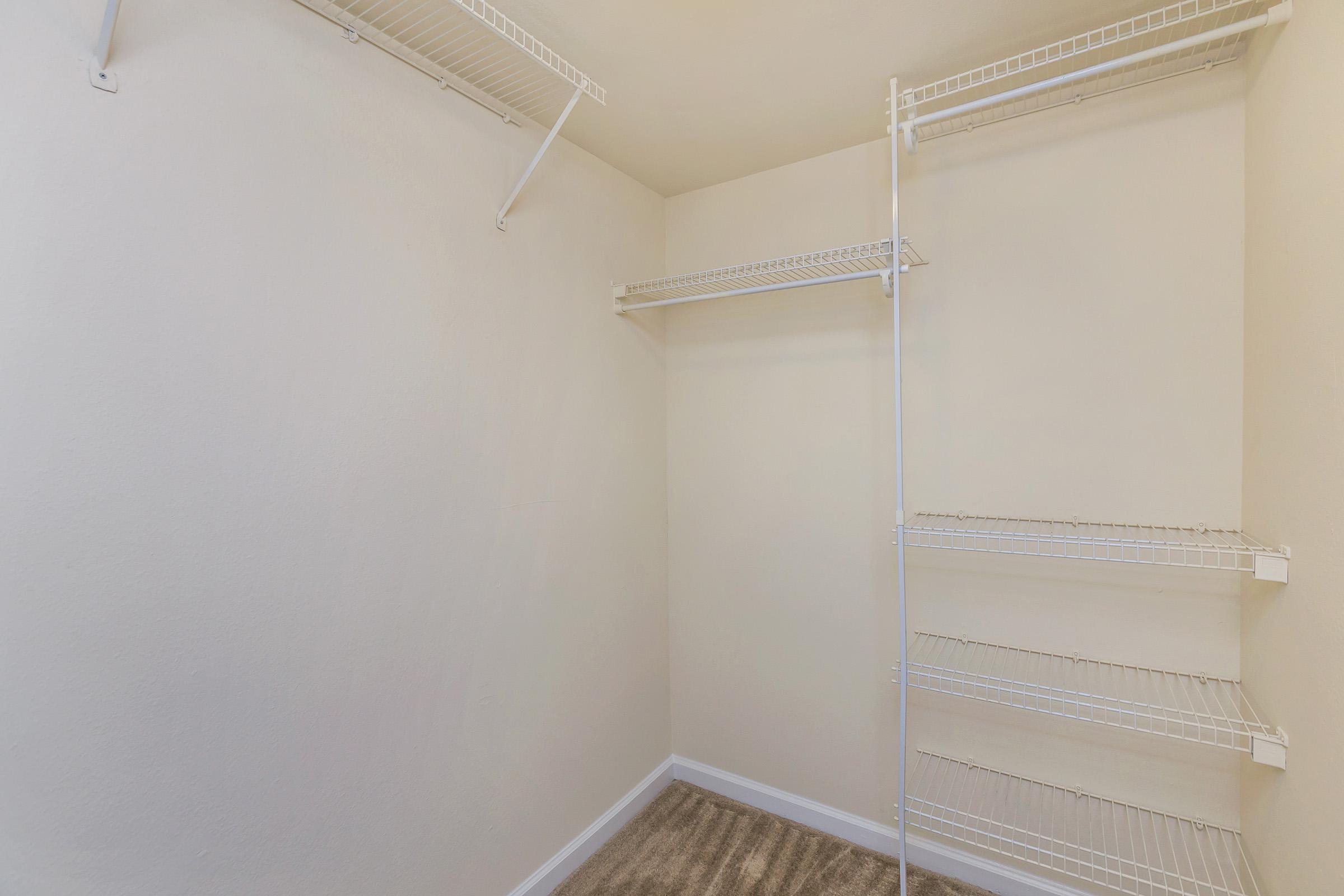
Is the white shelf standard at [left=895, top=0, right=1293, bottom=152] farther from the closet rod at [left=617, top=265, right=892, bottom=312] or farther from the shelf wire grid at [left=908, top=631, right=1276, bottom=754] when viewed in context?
the shelf wire grid at [left=908, top=631, right=1276, bottom=754]

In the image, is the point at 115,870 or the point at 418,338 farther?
the point at 418,338

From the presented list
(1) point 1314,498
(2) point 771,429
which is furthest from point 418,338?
(1) point 1314,498

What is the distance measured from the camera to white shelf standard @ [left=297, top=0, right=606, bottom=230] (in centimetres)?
125

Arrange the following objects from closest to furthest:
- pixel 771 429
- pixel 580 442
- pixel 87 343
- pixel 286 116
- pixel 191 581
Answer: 1. pixel 87 343
2. pixel 191 581
3. pixel 286 116
4. pixel 580 442
5. pixel 771 429

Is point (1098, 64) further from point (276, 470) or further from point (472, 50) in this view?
point (276, 470)

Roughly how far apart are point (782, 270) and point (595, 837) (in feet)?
6.54

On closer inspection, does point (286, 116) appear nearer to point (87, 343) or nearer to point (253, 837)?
point (87, 343)

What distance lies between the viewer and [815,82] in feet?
5.23

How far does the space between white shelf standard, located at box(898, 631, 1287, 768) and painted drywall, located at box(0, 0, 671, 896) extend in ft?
3.86

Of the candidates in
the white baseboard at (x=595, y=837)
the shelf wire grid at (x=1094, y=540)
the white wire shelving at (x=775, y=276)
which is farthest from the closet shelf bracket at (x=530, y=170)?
the white baseboard at (x=595, y=837)

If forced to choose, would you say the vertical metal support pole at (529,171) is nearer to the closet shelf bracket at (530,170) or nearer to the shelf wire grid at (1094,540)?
the closet shelf bracket at (530,170)

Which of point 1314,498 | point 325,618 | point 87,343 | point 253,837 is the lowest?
point 253,837

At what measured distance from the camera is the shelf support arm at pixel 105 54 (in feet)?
2.93

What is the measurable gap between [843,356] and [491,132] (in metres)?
1.30
